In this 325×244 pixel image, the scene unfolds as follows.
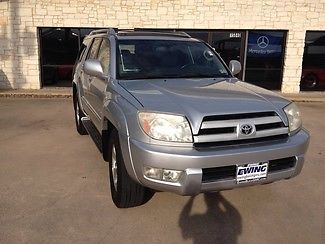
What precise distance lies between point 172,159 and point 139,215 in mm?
965

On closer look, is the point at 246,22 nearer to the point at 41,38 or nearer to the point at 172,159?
the point at 41,38

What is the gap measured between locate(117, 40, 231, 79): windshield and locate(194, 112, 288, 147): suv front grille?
1248 mm

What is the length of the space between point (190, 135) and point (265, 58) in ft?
34.4

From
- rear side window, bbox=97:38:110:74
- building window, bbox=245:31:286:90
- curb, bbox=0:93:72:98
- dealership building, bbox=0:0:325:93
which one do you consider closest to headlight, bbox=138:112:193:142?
rear side window, bbox=97:38:110:74

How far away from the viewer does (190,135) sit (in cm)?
304

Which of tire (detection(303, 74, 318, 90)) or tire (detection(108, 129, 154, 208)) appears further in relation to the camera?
tire (detection(303, 74, 318, 90))

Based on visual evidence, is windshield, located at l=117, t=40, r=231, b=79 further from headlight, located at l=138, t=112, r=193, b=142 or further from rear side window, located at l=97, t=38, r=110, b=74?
headlight, located at l=138, t=112, r=193, b=142

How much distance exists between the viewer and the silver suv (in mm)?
3037

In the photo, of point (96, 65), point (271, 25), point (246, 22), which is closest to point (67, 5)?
point (246, 22)

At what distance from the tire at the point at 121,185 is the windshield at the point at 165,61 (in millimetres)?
878

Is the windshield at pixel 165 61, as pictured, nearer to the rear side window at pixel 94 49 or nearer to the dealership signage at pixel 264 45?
the rear side window at pixel 94 49

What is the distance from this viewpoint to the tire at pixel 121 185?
3.48 metres

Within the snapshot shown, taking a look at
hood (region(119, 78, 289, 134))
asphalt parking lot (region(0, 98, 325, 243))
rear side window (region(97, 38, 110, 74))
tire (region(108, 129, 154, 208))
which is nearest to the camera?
hood (region(119, 78, 289, 134))

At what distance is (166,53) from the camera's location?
14.8ft
